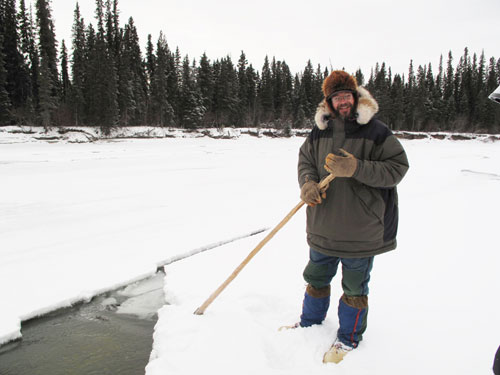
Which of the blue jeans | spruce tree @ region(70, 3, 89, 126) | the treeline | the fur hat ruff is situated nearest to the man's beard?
the fur hat ruff

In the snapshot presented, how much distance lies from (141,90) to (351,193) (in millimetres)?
39082

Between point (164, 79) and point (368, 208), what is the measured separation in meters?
35.9

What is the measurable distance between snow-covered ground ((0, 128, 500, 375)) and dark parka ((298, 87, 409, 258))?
851mm

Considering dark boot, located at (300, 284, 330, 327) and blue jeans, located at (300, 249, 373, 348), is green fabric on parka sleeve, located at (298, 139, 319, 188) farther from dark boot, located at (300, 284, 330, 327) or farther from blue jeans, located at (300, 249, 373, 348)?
dark boot, located at (300, 284, 330, 327)

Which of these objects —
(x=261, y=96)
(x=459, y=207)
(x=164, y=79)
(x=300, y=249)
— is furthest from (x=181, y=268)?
(x=261, y=96)

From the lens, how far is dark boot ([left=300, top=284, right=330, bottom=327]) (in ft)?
8.32

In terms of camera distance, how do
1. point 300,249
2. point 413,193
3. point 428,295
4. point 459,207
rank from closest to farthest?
point 428,295
point 300,249
point 459,207
point 413,193

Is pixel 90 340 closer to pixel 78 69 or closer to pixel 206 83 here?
pixel 78 69

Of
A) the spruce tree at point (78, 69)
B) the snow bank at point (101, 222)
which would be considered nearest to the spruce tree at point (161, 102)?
the spruce tree at point (78, 69)

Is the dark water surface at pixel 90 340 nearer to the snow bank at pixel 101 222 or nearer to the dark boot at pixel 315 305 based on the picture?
the snow bank at pixel 101 222

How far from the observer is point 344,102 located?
2244mm

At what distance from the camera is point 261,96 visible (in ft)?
162

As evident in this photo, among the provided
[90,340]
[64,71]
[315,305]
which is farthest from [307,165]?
[64,71]

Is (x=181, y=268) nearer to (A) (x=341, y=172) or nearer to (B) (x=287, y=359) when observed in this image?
(B) (x=287, y=359)
